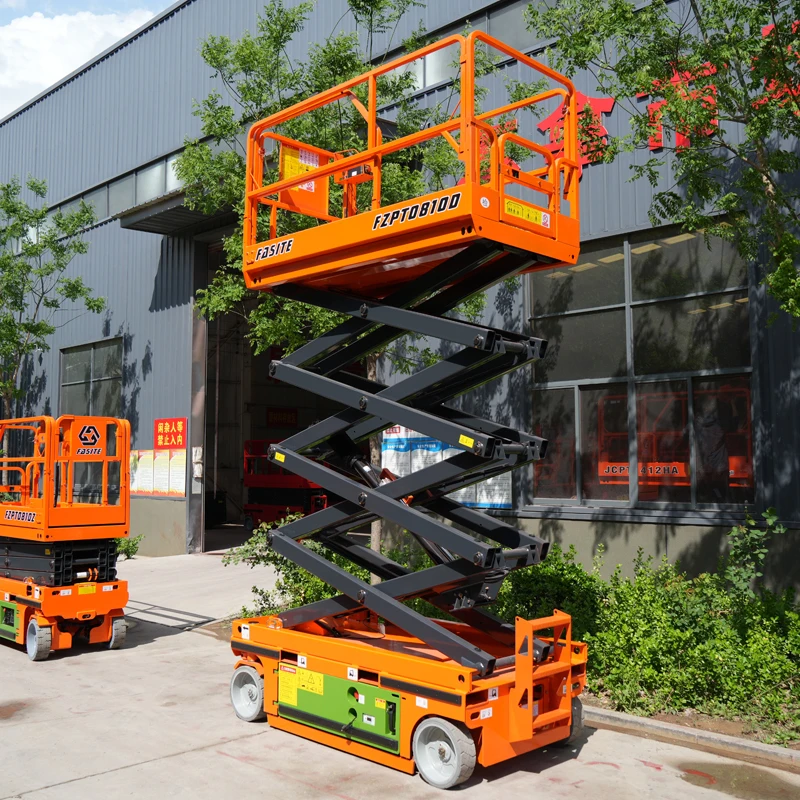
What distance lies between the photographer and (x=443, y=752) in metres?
6.13

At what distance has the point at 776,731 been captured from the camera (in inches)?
279

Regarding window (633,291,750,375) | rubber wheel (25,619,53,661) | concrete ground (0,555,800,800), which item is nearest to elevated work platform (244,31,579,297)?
concrete ground (0,555,800,800)

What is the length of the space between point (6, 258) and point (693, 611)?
19.5 metres

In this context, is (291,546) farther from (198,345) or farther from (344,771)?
(198,345)

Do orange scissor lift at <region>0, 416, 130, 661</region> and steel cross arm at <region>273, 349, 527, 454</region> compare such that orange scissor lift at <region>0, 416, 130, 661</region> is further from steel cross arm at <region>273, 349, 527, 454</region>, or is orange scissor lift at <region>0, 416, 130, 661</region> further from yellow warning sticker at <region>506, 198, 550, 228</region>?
yellow warning sticker at <region>506, 198, 550, 228</region>

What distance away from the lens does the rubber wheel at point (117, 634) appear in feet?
35.8

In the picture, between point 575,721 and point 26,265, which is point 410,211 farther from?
point 26,265

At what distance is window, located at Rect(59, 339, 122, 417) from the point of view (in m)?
23.7

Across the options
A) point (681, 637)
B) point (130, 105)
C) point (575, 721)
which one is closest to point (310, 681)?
point (575, 721)

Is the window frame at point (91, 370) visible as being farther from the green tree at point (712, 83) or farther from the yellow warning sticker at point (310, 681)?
the yellow warning sticker at point (310, 681)

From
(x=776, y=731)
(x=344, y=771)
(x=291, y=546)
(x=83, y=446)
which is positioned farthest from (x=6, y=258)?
(x=776, y=731)

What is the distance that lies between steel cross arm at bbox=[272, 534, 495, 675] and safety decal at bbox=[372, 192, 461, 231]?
9.05 ft

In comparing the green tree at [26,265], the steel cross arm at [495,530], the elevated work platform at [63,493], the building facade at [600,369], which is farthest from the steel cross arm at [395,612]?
the green tree at [26,265]

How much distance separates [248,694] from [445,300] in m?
3.88
